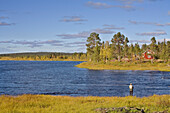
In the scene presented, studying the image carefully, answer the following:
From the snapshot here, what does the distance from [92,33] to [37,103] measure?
12359 centimetres

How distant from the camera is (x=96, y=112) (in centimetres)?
1916

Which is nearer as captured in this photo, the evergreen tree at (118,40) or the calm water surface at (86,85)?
the calm water surface at (86,85)

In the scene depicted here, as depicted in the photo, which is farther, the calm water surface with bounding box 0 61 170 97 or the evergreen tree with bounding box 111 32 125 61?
the evergreen tree with bounding box 111 32 125 61

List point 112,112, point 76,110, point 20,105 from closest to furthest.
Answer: point 112,112
point 76,110
point 20,105

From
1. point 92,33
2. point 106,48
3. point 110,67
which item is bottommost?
point 110,67

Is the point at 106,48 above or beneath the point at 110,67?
above

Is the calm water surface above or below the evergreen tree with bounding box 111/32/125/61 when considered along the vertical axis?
below

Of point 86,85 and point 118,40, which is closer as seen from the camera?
point 86,85

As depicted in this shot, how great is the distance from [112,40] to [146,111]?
13109 cm

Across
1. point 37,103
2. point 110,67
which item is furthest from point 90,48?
point 37,103

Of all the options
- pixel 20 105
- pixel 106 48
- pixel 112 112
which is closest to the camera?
pixel 112 112

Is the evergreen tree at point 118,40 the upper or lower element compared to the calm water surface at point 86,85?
upper

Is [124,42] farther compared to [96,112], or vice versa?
[124,42]

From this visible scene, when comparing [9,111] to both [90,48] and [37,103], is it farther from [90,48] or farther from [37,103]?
[90,48]
